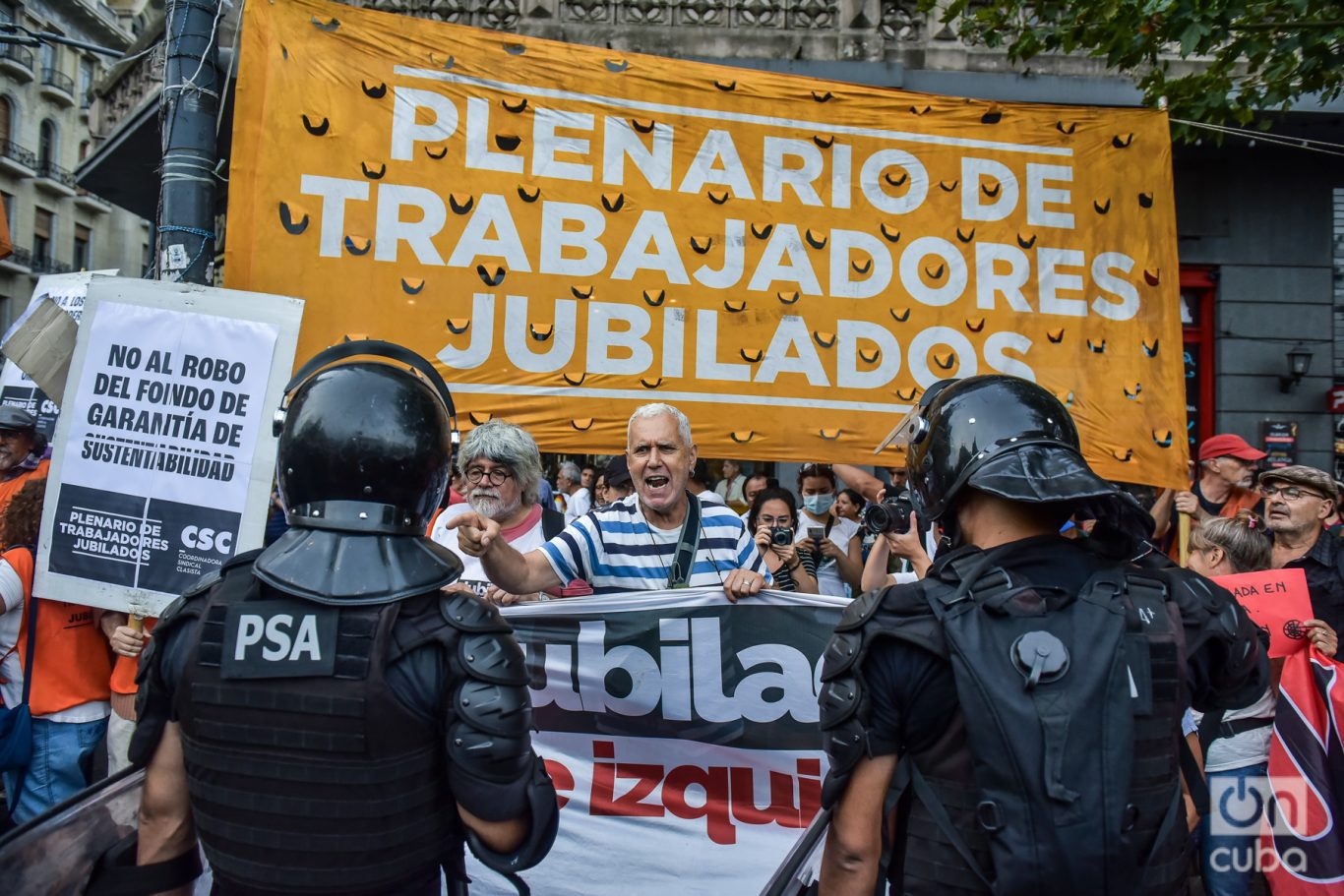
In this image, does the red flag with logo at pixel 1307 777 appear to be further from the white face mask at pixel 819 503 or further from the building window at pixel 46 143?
the building window at pixel 46 143

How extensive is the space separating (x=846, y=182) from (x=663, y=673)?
265cm

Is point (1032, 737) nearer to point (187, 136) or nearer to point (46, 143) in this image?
point (187, 136)

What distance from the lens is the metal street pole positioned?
3.96 m

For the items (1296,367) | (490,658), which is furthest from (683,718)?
(1296,367)

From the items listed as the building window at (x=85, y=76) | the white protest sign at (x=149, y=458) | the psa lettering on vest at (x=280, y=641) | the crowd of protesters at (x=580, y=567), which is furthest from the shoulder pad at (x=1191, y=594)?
the building window at (x=85, y=76)

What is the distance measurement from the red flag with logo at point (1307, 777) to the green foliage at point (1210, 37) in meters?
3.59

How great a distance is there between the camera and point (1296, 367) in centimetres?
1122

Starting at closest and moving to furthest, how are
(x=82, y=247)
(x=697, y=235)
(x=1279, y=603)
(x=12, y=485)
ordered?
(x=1279, y=603)
(x=697, y=235)
(x=12, y=485)
(x=82, y=247)

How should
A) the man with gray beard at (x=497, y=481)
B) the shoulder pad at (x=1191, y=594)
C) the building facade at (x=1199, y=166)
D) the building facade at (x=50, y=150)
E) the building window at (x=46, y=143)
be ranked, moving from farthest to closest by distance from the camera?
the building window at (x=46, y=143)
the building facade at (x=50, y=150)
the building facade at (x=1199, y=166)
the man with gray beard at (x=497, y=481)
the shoulder pad at (x=1191, y=594)

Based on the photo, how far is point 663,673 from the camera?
10.9 feet

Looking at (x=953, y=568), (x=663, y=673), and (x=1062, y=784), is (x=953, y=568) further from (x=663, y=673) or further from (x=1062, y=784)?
(x=663, y=673)

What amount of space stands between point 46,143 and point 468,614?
4631 cm

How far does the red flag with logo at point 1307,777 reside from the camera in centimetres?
334

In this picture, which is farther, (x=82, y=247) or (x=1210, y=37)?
(x=82, y=247)
